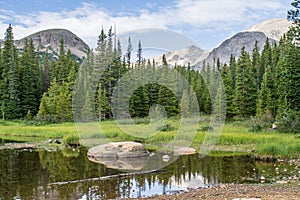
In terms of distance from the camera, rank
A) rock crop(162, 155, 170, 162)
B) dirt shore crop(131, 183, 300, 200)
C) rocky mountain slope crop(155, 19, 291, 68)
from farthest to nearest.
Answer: rock crop(162, 155, 170, 162) → rocky mountain slope crop(155, 19, 291, 68) → dirt shore crop(131, 183, 300, 200)

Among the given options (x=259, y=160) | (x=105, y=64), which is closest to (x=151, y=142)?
(x=259, y=160)

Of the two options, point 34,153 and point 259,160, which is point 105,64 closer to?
point 34,153

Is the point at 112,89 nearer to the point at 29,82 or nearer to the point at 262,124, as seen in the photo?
the point at 29,82

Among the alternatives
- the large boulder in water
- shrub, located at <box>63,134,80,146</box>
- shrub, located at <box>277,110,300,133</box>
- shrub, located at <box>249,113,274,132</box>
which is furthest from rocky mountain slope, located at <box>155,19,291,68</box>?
shrub, located at <box>63,134,80,146</box>

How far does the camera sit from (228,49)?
118 meters

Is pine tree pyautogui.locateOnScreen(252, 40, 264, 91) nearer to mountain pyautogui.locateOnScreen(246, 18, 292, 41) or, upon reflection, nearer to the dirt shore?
the dirt shore

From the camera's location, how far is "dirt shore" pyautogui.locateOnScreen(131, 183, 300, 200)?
1102cm

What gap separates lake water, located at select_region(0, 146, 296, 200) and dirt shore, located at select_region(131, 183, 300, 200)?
1.40 m

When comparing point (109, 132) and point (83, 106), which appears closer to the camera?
point (109, 132)

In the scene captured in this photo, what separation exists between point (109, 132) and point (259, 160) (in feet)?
→ 43.3

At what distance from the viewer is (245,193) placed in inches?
470

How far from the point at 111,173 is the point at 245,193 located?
7.17m

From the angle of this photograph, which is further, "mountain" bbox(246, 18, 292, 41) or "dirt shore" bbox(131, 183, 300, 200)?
"mountain" bbox(246, 18, 292, 41)

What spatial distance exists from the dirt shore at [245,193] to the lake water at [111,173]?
140cm
